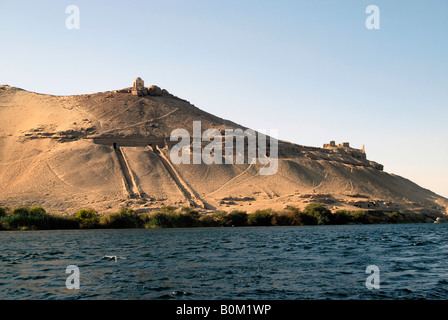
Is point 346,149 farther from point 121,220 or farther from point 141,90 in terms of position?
point 121,220

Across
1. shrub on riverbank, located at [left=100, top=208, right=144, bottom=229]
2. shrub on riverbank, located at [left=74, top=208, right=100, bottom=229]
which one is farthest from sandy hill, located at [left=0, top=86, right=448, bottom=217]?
shrub on riverbank, located at [left=74, top=208, right=100, bottom=229]

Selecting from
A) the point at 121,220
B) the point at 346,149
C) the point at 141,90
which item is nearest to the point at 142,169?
the point at 121,220

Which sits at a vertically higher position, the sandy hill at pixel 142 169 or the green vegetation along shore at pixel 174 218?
the sandy hill at pixel 142 169

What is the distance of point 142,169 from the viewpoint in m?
70.6

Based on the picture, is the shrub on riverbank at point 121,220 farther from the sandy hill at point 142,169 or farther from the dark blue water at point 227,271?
the dark blue water at point 227,271

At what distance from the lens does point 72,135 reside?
78.7 meters

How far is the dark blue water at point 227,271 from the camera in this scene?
13445 millimetres

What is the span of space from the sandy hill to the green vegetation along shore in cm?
400

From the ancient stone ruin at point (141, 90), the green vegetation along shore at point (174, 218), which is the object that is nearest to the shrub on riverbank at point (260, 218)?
the green vegetation along shore at point (174, 218)

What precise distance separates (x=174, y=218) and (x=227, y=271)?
3387 cm

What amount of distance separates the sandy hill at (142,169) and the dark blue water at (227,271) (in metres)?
33.5

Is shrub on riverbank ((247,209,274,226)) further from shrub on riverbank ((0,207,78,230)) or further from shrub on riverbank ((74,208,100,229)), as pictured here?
shrub on riverbank ((0,207,78,230))
